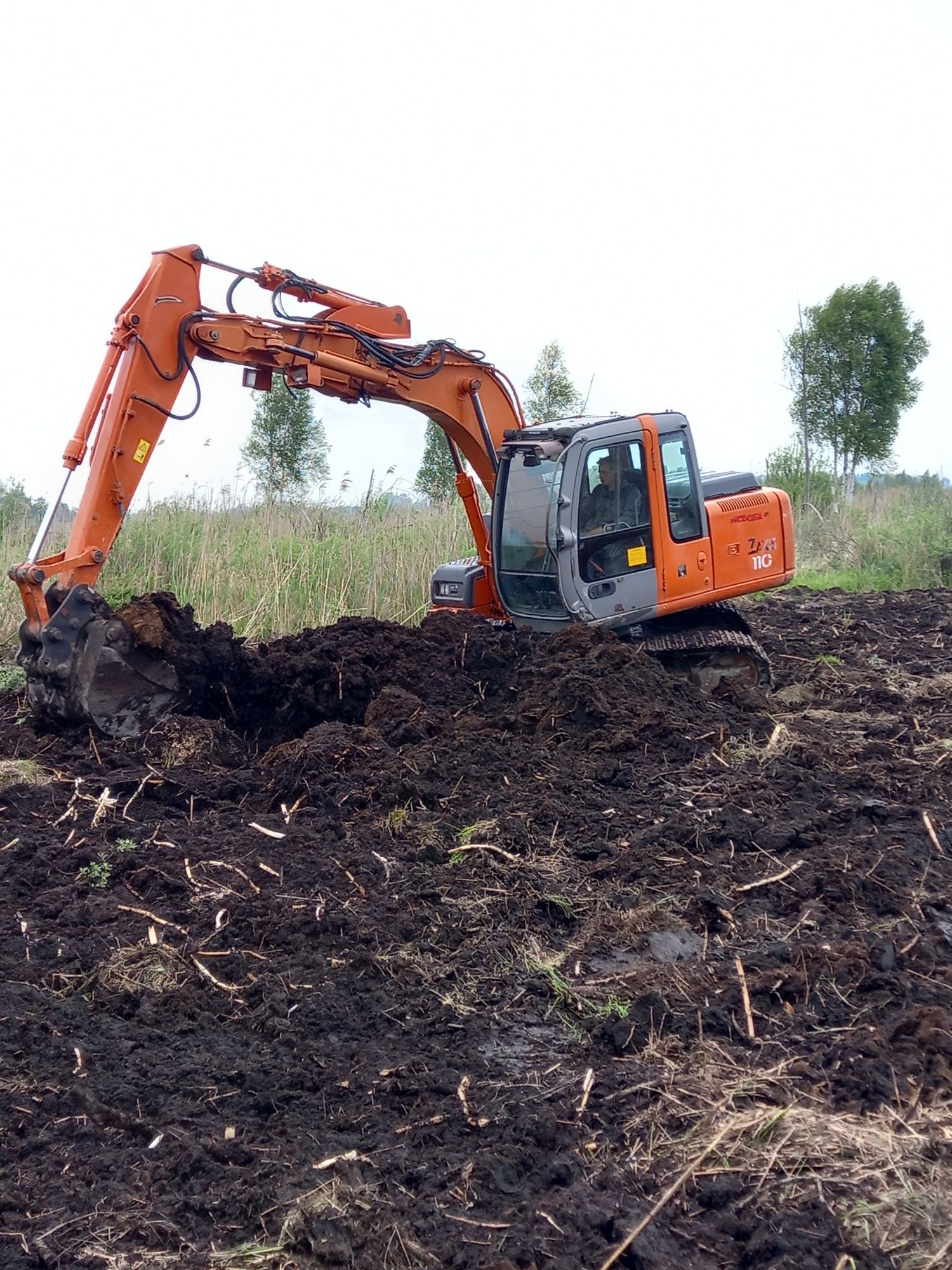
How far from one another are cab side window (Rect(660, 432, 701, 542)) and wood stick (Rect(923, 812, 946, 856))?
10.5ft

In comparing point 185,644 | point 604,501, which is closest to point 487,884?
point 185,644

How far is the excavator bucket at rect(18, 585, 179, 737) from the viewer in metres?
6.52

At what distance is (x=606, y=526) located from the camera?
7.85 metres

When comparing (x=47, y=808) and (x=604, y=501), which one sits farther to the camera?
(x=604, y=501)

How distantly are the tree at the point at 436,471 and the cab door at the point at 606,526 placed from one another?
6138mm

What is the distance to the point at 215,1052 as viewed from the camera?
3.71 metres

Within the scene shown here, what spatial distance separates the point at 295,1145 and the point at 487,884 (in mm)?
1791

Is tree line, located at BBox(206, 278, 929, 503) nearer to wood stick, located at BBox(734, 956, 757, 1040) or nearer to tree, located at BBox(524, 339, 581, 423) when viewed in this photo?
tree, located at BBox(524, 339, 581, 423)

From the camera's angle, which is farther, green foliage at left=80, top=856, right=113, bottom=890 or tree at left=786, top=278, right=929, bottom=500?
tree at left=786, top=278, right=929, bottom=500

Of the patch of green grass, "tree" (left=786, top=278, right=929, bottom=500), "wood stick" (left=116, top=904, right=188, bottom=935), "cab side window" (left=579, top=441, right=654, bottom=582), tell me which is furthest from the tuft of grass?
"tree" (left=786, top=278, right=929, bottom=500)

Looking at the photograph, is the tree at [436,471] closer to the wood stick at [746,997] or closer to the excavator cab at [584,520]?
the excavator cab at [584,520]

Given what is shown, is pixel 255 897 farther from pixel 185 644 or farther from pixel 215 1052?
pixel 185 644

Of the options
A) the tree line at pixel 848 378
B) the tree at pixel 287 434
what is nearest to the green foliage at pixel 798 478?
the tree line at pixel 848 378

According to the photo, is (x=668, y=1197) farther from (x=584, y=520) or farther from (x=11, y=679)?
(x=11, y=679)
